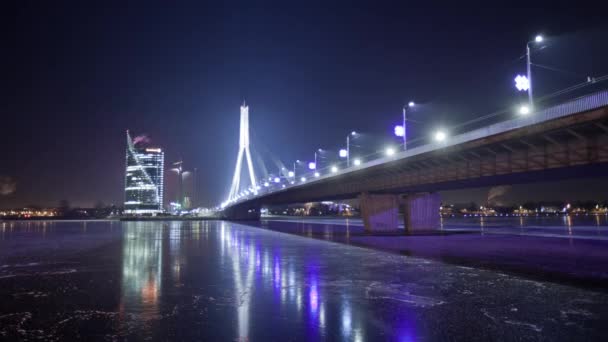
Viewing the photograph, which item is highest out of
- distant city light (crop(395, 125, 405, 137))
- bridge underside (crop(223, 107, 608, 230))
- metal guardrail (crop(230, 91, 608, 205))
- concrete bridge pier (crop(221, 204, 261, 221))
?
distant city light (crop(395, 125, 405, 137))

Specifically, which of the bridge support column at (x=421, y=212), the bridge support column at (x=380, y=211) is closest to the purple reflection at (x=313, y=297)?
the bridge support column at (x=380, y=211)

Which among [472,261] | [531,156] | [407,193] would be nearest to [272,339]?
[472,261]

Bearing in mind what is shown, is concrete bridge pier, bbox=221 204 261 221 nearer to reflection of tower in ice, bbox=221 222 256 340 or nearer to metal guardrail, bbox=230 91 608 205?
metal guardrail, bbox=230 91 608 205

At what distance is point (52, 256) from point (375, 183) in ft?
120

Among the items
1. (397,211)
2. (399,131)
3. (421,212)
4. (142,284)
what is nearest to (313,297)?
(142,284)

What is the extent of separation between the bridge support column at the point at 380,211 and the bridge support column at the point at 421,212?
1.42 meters

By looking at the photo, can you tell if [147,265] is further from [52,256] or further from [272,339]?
[272,339]

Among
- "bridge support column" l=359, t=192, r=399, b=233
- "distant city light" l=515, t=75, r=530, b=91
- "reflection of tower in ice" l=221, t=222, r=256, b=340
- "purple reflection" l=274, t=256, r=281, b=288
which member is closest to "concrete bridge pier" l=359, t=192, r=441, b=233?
"bridge support column" l=359, t=192, r=399, b=233

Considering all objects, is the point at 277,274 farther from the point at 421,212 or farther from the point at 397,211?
the point at 421,212

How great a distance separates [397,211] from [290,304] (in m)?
46.6

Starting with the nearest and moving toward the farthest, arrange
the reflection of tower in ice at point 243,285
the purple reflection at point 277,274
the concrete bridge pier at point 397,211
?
1. the reflection of tower in ice at point 243,285
2. the purple reflection at point 277,274
3. the concrete bridge pier at point 397,211

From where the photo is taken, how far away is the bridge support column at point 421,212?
189 feet

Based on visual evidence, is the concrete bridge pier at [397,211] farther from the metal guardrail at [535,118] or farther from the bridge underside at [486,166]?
the metal guardrail at [535,118]

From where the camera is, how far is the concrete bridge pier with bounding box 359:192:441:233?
5756 cm
